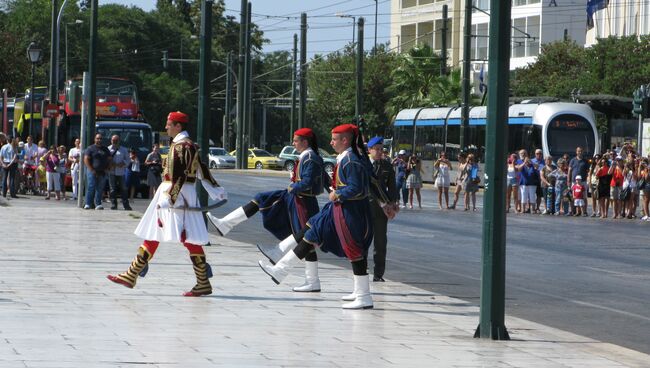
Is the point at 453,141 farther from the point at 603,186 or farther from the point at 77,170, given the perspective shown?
the point at 77,170

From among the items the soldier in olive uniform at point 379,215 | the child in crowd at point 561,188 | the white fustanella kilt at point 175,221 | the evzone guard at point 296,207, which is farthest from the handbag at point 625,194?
the white fustanella kilt at point 175,221

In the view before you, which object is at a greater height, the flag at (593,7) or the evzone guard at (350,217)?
the flag at (593,7)

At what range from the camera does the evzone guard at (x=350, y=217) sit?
12320 mm

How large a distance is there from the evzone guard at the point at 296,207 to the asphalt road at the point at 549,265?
199cm

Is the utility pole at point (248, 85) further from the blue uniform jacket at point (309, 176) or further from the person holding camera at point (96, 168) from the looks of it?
the blue uniform jacket at point (309, 176)

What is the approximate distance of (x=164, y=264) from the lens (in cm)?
1634

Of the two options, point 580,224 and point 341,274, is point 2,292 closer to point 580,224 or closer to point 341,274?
point 341,274

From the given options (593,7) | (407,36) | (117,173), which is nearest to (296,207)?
(117,173)

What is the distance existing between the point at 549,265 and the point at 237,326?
9.63 m

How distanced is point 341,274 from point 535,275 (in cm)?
300

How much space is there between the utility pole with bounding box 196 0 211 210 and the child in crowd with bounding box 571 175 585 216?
597 inches

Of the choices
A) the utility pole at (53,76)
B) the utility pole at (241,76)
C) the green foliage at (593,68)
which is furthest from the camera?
the utility pole at (241,76)

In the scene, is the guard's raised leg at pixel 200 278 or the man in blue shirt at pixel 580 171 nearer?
the guard's raised leg at pixel 200 278

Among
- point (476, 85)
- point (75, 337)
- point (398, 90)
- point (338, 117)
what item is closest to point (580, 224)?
point (75, 337)
